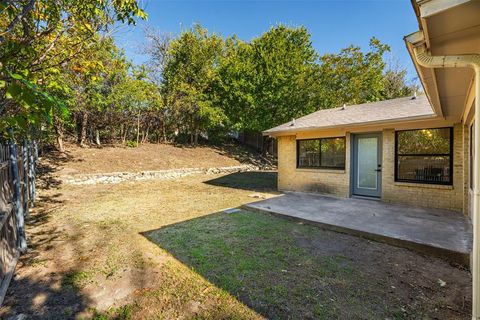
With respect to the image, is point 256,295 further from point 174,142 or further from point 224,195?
point 174,142

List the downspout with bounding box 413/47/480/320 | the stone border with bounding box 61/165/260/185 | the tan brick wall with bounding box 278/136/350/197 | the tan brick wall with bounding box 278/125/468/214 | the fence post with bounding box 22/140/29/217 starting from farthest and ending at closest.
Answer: the stone border with bounding box 61/165/260/185
the tan brick wall with bounding box 278/136/350/197
the tan brick wall with bounding box 278/125/468/214
the fence post with bounding box 22/140/29/217
the downspout with bounding box 413/47/480/320

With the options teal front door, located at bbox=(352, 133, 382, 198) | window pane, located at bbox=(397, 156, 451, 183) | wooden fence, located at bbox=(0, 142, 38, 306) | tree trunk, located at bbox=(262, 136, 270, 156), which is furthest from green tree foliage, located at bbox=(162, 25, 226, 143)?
wooden fence, located at bbox=(0, 142, 38, 306)

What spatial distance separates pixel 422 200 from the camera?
261 inches

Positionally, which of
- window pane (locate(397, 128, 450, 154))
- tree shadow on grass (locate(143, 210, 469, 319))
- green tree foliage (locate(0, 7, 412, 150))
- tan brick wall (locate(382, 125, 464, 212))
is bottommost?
tree shadow on grass (locate(143, 210, 469, 319))

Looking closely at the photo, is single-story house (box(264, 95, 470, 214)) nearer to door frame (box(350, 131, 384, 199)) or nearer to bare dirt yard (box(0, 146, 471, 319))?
door frame (box(350, 131, 384, 199))

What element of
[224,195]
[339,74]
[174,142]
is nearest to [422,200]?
[224,195]

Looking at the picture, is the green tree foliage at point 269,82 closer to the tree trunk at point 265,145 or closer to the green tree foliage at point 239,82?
the green tree foliage at point 239,82

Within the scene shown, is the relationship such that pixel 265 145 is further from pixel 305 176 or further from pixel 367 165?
pixel 367 165

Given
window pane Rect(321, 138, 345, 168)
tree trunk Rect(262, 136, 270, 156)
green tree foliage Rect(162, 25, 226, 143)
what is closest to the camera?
window pane Rect(321, 138, 345, 168)

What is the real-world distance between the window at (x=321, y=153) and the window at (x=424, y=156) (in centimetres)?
167

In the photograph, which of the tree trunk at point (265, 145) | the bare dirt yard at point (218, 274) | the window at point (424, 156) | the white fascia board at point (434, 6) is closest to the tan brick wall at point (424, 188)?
the window at point (424, 156)

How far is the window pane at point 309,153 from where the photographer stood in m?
8.95

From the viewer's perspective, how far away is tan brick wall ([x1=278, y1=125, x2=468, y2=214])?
6.07m

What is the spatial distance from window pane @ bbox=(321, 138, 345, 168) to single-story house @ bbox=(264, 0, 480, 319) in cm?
3
